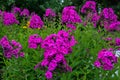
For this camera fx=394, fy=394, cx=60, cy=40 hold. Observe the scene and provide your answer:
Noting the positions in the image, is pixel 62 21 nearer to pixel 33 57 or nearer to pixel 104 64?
pixel 33 57

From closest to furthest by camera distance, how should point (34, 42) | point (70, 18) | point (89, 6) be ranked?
point (34, 42) → point (70, 18) → point (89, 6)

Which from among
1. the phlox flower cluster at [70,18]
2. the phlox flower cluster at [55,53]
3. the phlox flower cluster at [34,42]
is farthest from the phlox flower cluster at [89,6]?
the phlox flower cluster at [55,53]

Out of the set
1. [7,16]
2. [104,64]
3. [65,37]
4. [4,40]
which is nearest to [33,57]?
[4,40]

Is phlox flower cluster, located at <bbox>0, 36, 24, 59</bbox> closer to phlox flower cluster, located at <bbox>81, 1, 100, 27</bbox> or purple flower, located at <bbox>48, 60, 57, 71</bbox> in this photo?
purple flower, located at <bbox>48, 60, 57, 71</bbox>

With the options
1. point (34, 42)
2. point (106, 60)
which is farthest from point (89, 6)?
point (106, 60)

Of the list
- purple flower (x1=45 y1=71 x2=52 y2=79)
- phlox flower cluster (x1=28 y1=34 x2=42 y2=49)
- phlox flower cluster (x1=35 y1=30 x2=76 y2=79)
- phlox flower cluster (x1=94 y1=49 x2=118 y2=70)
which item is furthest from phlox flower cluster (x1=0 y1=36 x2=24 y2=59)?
phlox flower cluster (x1=94 y1=49 x2=118 y2=70)

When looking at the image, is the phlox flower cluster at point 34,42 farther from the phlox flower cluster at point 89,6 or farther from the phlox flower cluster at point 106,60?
the phlox flower cluster at point 89,6

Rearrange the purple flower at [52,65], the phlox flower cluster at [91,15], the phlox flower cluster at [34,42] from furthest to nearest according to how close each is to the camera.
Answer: the phlox flower cluster at [91,15], the phlox flower cluster at [34,42], the purple flower at [52,65]

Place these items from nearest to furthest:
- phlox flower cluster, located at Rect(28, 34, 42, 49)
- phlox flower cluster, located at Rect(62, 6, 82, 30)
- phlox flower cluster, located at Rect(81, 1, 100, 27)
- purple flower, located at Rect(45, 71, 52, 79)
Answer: purple flower, located at Rect(45, 71, 52, 79), phlox flower cluster, located at Rect(28, 34, 42, 49), phlox flower cluster, located at Rect(62, 6, 82, 30), phlox flower cluster, located at Rect(81, 1, 100, 27)

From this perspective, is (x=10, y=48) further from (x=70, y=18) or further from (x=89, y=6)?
(x=89, y=6)

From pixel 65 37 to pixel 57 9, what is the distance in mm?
5625

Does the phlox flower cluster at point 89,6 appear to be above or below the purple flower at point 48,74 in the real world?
above

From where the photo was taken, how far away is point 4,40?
13.5 ft

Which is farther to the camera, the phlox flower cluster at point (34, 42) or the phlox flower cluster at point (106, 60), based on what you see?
the phlox flower cluster at point (34, 42)
